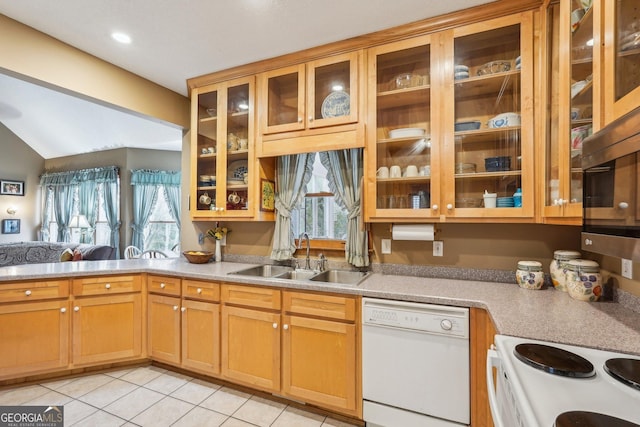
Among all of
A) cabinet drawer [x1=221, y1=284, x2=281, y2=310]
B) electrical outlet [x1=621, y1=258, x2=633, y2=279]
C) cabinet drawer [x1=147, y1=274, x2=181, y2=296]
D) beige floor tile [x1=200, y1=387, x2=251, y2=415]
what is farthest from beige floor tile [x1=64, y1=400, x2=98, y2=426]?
electrical outlet [x1=621, y1=258, x2=633, y2=279]

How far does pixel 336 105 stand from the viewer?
7.69ft

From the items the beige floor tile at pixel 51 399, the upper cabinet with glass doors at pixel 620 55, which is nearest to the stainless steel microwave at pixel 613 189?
the upper cabinet with glass doors at pixel 620 55

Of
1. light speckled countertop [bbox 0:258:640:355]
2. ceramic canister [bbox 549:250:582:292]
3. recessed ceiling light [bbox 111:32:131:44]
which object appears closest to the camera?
light speckled countertop [bbox 0:258:640:355]

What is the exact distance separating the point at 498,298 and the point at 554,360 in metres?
0.74

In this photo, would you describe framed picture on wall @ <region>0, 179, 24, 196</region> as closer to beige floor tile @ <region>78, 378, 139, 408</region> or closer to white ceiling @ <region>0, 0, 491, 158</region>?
white ceiling @ <region>0, 0, 491, 158</region>

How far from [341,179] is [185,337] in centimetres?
181

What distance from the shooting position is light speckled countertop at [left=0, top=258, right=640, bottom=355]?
114cm

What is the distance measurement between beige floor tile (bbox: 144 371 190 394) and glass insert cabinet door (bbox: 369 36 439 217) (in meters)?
2.08

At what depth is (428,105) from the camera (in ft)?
6.84

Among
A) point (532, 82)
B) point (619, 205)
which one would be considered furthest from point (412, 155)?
point (619, 205)

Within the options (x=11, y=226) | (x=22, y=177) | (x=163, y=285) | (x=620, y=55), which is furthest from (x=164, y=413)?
(x=22, y=177)

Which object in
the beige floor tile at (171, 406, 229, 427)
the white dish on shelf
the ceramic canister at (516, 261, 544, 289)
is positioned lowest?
the beige floor tile at (171, 406, 229, 427)

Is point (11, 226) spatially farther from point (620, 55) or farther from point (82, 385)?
point (620, 55)

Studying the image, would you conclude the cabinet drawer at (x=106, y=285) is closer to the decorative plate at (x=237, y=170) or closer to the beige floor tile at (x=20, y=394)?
the beige floor tile at (x=20, y=394)
